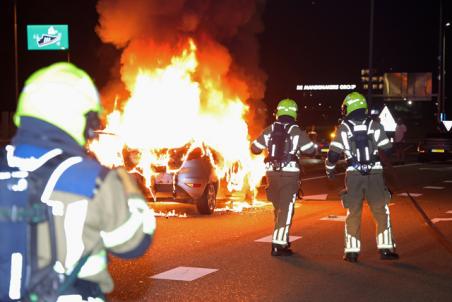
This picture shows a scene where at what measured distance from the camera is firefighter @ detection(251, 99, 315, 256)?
946 cm

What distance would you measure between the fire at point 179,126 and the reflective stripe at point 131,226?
10.0 m

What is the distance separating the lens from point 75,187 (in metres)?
2.85

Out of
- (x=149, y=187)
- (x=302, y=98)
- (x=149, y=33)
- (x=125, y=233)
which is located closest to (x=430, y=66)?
(x=302, y=98)

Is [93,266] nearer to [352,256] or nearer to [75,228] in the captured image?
[75,228]

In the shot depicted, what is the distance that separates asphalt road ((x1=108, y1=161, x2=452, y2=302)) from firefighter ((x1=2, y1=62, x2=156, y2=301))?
4.28 metres

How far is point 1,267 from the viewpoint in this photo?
2.85 meters

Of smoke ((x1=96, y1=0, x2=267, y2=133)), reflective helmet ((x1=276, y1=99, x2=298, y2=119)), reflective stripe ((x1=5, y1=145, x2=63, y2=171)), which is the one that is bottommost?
reflective stripe ((x1=5, y1=145, x2=63, y2=171))

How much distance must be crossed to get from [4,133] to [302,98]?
48999 mm

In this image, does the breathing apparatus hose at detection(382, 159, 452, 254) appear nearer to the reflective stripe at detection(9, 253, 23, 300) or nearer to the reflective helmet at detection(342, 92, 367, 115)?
the reflective helmet at detection(342, 92, 367, 115)

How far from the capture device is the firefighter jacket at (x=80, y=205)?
2.84 m

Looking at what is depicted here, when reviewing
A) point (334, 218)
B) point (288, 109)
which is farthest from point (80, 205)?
point (334, 218)

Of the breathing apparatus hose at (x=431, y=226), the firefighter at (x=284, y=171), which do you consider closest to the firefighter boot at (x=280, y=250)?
the firefighter at (x=284, y=171)

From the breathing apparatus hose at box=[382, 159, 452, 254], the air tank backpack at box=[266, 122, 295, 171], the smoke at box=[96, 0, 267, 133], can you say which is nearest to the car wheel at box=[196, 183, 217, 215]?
the breathing apparatus hose at box=[382, 159, 452, 254]

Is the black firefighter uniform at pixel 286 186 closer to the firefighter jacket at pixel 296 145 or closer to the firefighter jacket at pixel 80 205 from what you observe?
the firefighter jacket at pixel 296 145
